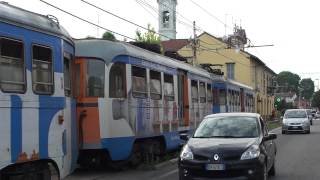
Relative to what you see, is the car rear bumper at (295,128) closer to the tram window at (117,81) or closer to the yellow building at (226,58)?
the tram window at (117,81)

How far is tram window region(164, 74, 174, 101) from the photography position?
18736mm

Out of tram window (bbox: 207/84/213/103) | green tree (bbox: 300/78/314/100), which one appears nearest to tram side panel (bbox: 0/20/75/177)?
tram window (bbox: 207/84/213/103)

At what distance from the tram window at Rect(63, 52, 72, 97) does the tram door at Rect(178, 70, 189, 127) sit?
9387 millimetres

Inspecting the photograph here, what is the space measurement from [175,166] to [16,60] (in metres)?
9.21

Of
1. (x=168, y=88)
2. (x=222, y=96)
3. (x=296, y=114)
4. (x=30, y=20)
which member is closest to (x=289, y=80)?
(x=296, y=114)

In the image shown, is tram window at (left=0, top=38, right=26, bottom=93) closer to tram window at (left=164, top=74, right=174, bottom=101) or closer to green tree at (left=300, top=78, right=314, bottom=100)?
tram window at (left=164, top=74, right=174, bottom=101)

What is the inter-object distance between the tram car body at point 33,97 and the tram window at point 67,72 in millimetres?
19

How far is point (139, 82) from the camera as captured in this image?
1638 cm

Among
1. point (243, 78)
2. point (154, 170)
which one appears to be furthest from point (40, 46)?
point (243, 78)

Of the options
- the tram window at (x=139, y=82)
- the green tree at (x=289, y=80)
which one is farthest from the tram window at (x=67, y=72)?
the green tree at (x=289, y=80)

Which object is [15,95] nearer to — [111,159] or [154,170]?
[111,159]

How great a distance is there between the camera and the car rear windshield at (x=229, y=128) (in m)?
12.6

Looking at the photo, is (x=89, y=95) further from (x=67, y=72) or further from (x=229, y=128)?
(x=229, y=128)

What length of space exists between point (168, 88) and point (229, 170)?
805cm
